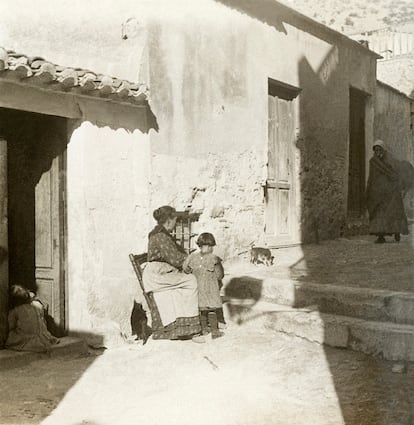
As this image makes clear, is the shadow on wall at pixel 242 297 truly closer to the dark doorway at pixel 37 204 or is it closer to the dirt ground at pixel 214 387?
the dirt ground at pixel 214 387

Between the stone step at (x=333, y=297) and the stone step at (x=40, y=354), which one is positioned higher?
the stone step at (x=333, y=297)

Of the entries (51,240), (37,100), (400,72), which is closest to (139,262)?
(51,240)

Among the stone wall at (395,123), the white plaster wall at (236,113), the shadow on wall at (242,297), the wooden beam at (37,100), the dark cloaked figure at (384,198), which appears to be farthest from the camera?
the stone wall at (395,123)

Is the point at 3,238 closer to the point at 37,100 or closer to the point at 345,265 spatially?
the point at 37,100

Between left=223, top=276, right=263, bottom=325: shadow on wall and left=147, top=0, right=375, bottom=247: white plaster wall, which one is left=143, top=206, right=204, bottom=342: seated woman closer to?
left=223, top=276, right=263, bottom=325: shadow on wall

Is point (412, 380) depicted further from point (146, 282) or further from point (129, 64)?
point (129, 64)

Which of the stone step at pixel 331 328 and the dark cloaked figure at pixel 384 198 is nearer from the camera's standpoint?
the stone step at pixel 331 328

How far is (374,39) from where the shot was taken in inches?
750

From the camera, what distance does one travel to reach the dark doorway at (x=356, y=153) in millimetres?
12734

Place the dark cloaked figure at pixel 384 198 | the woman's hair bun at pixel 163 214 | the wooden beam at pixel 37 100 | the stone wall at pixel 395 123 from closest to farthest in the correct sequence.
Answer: the wooden beam at pixel 37 100 < the woman's hair bun at pixel 163 214 < the dark cloaked figure at pixel 384 198 < the stone wall at pixel 395 123

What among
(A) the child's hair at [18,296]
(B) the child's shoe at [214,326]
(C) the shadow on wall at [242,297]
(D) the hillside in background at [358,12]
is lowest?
(B) the child's shoe at [214,326]

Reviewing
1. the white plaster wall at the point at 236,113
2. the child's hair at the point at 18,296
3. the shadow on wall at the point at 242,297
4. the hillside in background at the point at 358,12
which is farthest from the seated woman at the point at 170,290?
the hillside in background at the point at 358,12

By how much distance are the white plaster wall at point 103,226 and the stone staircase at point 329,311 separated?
132 centimetres

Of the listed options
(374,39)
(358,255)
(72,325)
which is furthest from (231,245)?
(374,39)
